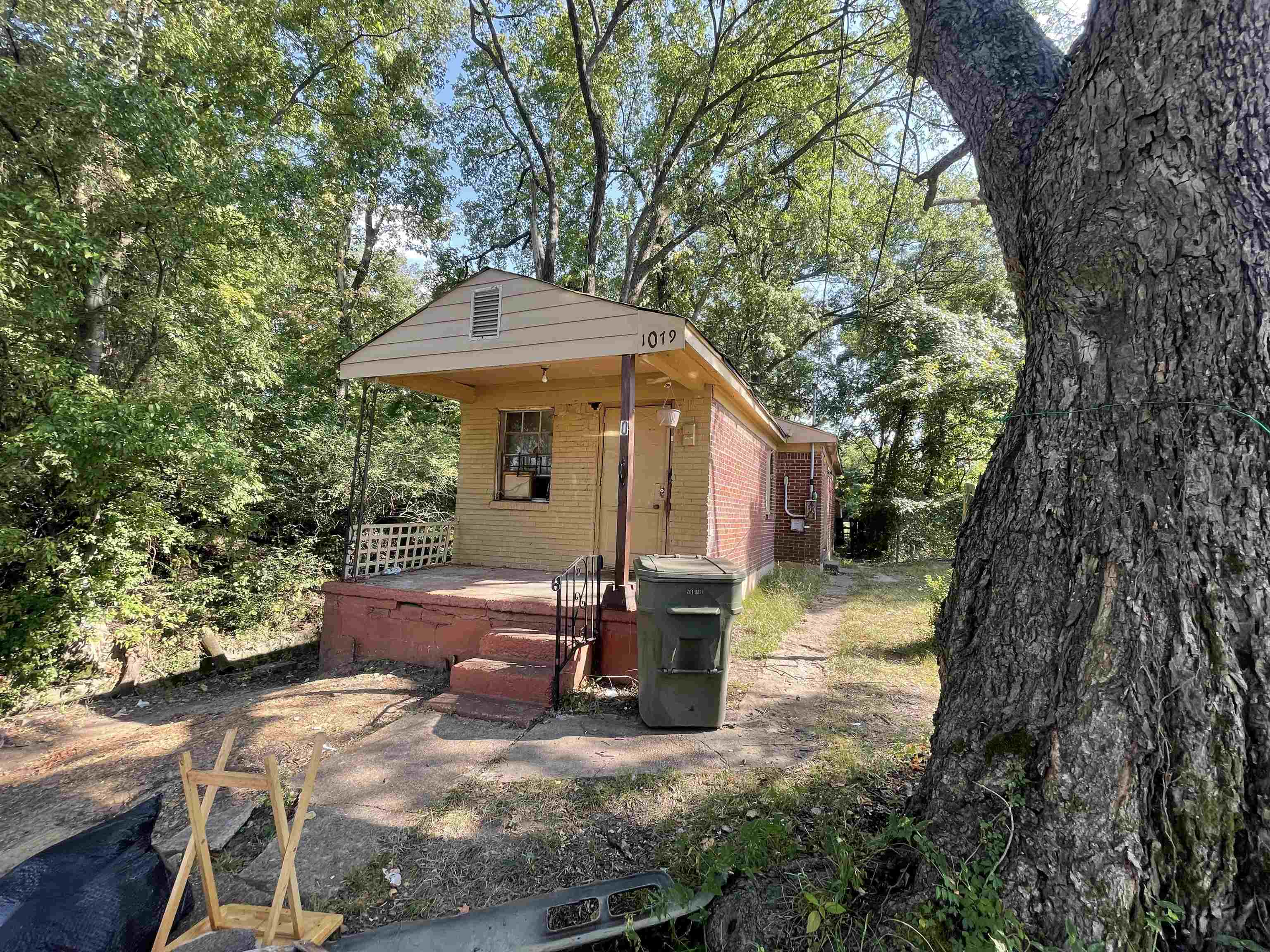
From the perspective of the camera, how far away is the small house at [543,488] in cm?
489

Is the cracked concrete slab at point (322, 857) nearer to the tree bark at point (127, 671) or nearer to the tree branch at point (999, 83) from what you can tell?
the tree branch at point (999, 83)

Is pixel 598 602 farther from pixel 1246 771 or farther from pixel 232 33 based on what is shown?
pixel 232 33

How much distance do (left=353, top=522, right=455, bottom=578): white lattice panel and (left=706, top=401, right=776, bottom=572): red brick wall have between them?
3.99 meters

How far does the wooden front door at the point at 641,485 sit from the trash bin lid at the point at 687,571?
2645 mm

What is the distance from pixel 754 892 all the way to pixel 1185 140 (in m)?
3.08

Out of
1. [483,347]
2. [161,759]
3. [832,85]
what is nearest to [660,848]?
[161,759]

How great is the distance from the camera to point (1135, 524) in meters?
1.73

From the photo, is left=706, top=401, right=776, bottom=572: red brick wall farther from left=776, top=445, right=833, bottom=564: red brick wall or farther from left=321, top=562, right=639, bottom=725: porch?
left=776, top=445, right=833, bottom=564: red brick wall

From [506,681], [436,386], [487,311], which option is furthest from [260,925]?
[436,386]

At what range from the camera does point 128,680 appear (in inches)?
243

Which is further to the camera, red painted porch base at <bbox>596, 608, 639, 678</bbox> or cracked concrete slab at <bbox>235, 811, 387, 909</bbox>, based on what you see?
red painted porch base at <bbox>596, 608, 639, 678</bbox>

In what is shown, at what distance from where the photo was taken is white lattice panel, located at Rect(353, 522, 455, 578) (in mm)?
6641

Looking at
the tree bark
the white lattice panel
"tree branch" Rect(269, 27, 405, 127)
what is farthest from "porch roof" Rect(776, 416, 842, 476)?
"tree branch" Rect(269, 27, 405, 127)

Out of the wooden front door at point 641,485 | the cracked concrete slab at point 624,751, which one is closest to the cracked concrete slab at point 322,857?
the cracked concrete slab at point 624,751
